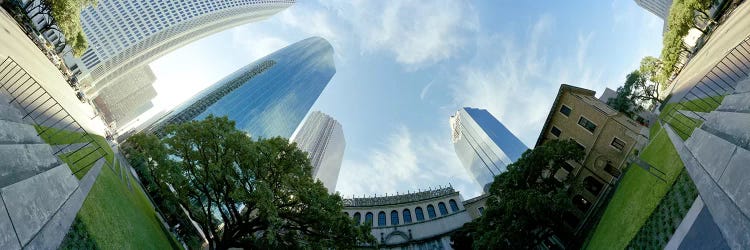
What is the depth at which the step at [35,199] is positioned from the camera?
7180 mm

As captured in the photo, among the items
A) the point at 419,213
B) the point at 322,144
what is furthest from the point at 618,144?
the point at 322,144

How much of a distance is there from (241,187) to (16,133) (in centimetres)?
1016

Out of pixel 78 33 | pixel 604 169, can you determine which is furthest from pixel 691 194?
pixel 78 33

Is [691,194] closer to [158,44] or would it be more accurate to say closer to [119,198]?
[119,198]

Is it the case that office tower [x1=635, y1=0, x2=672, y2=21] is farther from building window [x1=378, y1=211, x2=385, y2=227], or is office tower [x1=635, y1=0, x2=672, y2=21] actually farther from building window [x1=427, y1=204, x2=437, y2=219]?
building window [x1=378, y1=211, x2=385, y2=227]

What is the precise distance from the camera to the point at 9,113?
35.0ft

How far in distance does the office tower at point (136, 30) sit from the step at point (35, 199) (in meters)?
92.9

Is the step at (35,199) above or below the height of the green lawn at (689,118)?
below

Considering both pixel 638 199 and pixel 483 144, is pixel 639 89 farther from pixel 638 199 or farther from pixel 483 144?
pixel 483 144

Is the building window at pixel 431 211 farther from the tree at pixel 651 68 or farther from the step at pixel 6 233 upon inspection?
the step at pixel 6 233

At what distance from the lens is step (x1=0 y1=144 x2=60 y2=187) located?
803 cm

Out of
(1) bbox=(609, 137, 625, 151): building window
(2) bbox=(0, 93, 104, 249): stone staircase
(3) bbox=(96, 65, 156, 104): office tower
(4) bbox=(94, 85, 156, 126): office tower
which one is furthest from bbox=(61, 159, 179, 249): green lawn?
(4) bbox=(94, 85, 156, 126): office tower

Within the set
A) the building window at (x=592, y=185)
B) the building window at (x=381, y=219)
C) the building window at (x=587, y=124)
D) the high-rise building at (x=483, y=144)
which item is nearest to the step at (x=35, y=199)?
the building window at (x=381, y=219)

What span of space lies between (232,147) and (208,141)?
1.40 metres
